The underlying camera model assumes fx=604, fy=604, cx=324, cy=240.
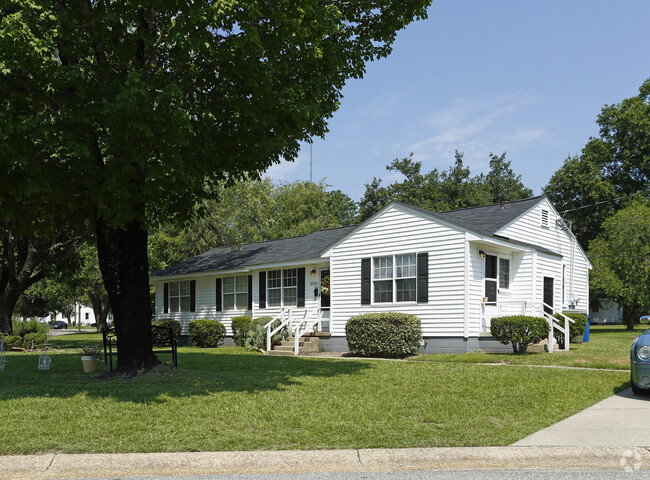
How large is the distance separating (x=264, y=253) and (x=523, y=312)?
11221 mm

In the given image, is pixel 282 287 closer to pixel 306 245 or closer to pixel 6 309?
pixel 306 245

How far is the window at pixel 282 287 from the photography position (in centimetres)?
2267

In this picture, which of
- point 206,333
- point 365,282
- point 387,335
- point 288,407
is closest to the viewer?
point 288,407

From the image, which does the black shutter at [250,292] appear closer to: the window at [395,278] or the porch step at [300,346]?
the porch step at [300,346]

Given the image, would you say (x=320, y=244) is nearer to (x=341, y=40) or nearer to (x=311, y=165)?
(x=341, y=40)

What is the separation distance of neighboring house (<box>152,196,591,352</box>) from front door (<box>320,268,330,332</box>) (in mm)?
38

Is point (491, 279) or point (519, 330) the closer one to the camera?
point (519, 330)

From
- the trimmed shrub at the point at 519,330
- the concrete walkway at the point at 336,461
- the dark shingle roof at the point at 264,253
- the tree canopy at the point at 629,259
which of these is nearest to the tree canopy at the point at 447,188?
the tree canopy at the point at 629,259

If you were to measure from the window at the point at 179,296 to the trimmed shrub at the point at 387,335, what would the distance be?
12.3 meters

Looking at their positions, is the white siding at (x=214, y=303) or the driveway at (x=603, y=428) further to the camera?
the white siding at (x=214, y=303)

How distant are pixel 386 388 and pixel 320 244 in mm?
14225

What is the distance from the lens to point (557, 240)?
895 inches

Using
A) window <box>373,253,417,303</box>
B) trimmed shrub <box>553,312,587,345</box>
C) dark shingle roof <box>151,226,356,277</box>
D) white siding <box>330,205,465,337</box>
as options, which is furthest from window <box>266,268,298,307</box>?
trimmed shrub <box>553,312,587,345</box>

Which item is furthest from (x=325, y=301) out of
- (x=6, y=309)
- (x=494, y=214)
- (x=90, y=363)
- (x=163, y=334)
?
(x=6, y=309)
